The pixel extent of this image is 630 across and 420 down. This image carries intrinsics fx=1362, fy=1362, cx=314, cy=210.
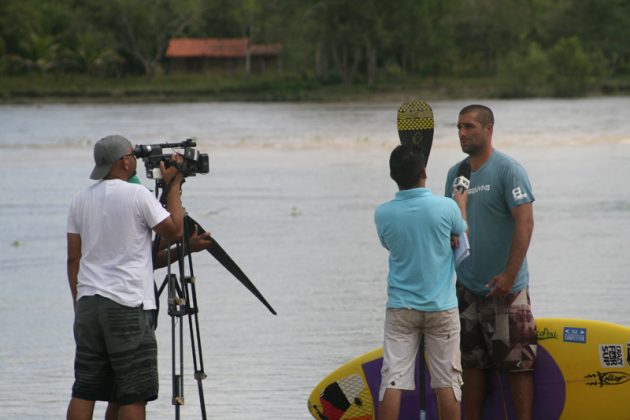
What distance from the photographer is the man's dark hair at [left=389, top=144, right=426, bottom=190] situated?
600cm

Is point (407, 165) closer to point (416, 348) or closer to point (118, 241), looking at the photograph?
point (416, 348)

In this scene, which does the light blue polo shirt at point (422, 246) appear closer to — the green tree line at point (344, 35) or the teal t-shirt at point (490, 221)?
the teal t-shirt at point (490, 221)

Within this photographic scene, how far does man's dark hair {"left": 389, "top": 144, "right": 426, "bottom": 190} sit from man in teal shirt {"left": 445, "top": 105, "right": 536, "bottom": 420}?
1.28ft

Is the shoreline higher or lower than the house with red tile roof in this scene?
lower

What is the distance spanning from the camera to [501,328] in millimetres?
6395

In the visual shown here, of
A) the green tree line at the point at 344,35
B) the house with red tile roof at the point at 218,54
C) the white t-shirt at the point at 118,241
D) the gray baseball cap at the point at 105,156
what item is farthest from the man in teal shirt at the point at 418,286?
the house with red tile roof at the point at 218,54

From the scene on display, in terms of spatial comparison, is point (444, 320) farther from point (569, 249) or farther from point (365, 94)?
point (365, 94)

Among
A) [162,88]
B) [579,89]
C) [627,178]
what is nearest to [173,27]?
[162,88]

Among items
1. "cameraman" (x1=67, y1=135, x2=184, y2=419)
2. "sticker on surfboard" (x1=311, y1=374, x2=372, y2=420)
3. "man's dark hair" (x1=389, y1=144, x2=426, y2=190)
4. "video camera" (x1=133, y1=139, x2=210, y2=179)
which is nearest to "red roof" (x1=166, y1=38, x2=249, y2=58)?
"sticker on surfboard" (x1=311, y1=374, x2=372, y2=420)

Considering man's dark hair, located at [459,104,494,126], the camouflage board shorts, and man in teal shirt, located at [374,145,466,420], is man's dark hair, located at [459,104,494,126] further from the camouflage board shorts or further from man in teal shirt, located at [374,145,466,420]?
the camouflage board shorts

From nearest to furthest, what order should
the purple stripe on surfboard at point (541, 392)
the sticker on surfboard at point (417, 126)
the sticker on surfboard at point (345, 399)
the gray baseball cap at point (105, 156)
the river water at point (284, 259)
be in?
the gray baseball cap at point (105, 156) < the sticker on surfboard at point (417, 126) < the purple stripe on surfboard at point (541, 392) < the sticker on surfboard at point (345, 399) < the river water at point (284, 259)

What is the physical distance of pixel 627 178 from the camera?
24.5 meters

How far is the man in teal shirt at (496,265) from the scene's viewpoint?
627 cm

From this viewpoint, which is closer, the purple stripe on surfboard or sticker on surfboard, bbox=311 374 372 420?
the purple stripe on surfboard
